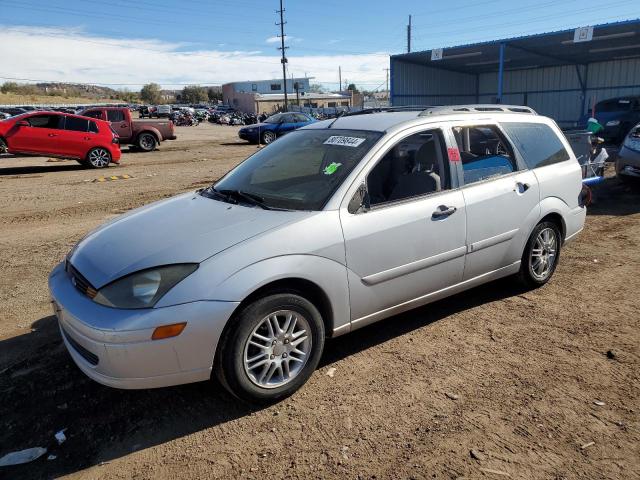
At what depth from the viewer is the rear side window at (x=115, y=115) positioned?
66.0ft

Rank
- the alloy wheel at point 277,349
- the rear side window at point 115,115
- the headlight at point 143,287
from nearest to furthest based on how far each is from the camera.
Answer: the headlight at point 143,287 < the alloy wheel at point 277,349 < the rear side window at point 115,115

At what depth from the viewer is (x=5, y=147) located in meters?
14.7

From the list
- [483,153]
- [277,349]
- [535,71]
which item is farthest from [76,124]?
[535,71]

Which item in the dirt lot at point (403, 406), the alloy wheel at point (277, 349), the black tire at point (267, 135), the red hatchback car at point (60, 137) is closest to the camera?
the dirt lot at point (403, 406)

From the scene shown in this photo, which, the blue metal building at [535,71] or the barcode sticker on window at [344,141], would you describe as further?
the blue metal building at [535,71]

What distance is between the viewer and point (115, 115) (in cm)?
2027

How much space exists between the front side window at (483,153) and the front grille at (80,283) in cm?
280

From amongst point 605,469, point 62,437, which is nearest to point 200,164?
point 62,437

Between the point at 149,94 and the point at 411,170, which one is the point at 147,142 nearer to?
the point at 411,170

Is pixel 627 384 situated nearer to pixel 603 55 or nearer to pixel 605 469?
pixel 605 469

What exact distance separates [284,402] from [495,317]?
6.79 ft

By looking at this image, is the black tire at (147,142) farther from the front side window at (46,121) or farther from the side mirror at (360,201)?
the side mirror at (360,201)

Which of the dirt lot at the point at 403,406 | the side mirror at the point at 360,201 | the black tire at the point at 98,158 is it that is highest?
the side mirror at the point at 360,201

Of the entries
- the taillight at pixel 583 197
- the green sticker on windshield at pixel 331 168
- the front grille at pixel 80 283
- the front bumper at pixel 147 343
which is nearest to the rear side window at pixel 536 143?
the taillight at pixel 583 197
